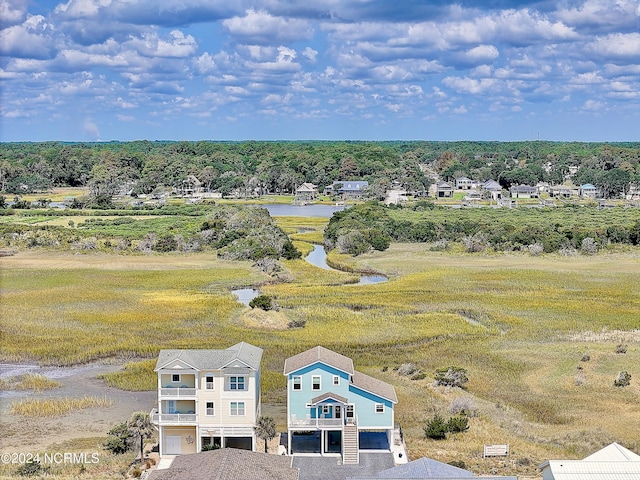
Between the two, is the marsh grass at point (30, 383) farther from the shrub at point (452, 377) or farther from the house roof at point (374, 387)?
the shrub at point (452, 377)

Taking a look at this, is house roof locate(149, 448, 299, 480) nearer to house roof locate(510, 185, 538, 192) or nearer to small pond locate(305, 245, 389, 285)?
small pond locate(305, 245, 389, 285)

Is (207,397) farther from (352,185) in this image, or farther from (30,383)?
(352,185)

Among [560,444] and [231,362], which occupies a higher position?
[231,362]

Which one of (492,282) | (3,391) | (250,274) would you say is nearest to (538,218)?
(492,282)

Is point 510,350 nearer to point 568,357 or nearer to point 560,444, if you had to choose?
point 568,357

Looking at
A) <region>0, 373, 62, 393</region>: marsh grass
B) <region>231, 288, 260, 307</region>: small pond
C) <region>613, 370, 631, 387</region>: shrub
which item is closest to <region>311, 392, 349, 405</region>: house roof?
<region>0, 373, 62, 393</region>: marsh grass

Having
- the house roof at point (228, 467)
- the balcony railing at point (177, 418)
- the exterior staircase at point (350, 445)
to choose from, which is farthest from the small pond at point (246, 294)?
the house roof at point (228, 467)
